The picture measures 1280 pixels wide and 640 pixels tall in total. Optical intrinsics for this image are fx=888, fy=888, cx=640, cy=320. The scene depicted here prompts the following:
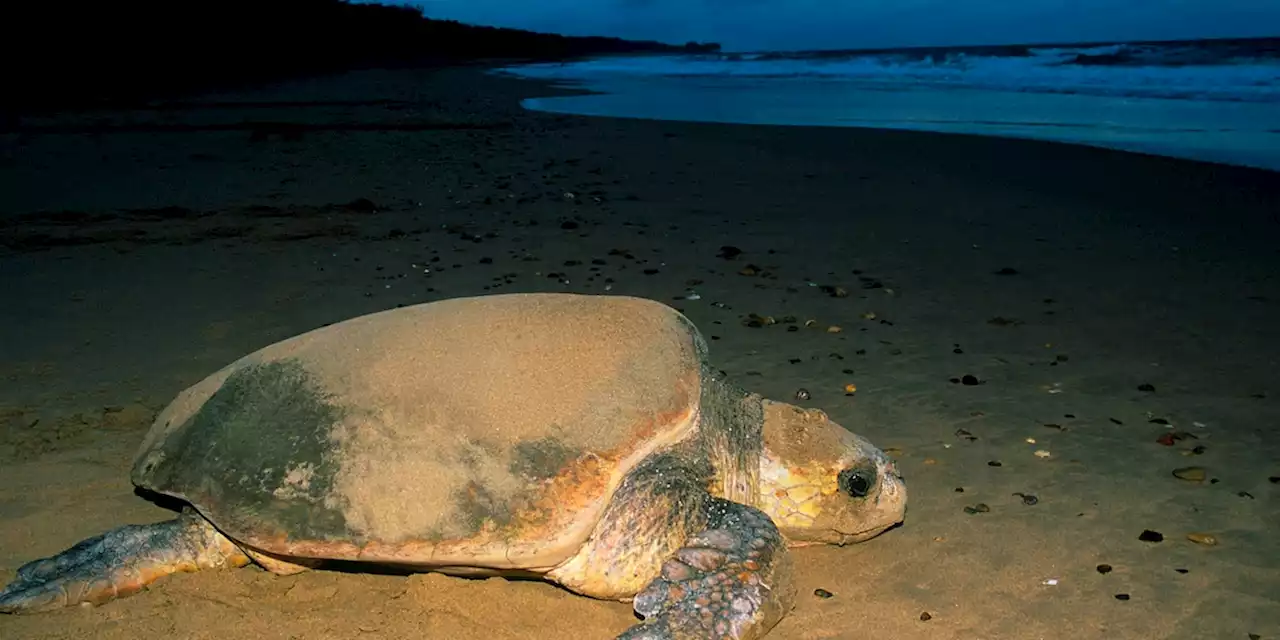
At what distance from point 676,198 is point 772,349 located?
4.50 meters

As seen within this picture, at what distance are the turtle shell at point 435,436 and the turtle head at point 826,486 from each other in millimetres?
361

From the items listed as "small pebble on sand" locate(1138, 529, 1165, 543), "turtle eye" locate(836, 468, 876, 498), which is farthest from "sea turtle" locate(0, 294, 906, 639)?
"small pebble on sand" locate(1138, 529, 1165, 543)

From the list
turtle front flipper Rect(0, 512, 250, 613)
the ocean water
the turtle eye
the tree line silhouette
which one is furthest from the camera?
the tree line silhouette

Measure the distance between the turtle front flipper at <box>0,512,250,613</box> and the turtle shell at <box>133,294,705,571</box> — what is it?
0.55 feet

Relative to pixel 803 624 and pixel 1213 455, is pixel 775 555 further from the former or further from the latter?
pixel 1213 455

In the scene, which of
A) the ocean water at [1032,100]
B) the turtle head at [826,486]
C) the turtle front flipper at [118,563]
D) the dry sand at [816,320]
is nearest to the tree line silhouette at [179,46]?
the ocean water at [1032,100]

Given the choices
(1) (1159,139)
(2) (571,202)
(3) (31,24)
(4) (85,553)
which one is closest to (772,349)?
(4) (85,553)

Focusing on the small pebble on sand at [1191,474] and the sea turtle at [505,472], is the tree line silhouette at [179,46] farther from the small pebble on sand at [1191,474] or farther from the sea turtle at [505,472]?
the small pebble on sand at [1191,474]

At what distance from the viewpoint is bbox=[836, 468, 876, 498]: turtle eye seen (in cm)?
268

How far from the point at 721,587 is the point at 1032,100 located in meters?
19.5

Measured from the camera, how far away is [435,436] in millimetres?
2424

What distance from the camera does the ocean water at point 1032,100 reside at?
1289 cm

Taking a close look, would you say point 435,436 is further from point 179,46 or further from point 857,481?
point 179,46

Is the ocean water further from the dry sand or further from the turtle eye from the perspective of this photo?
the turtle eye
